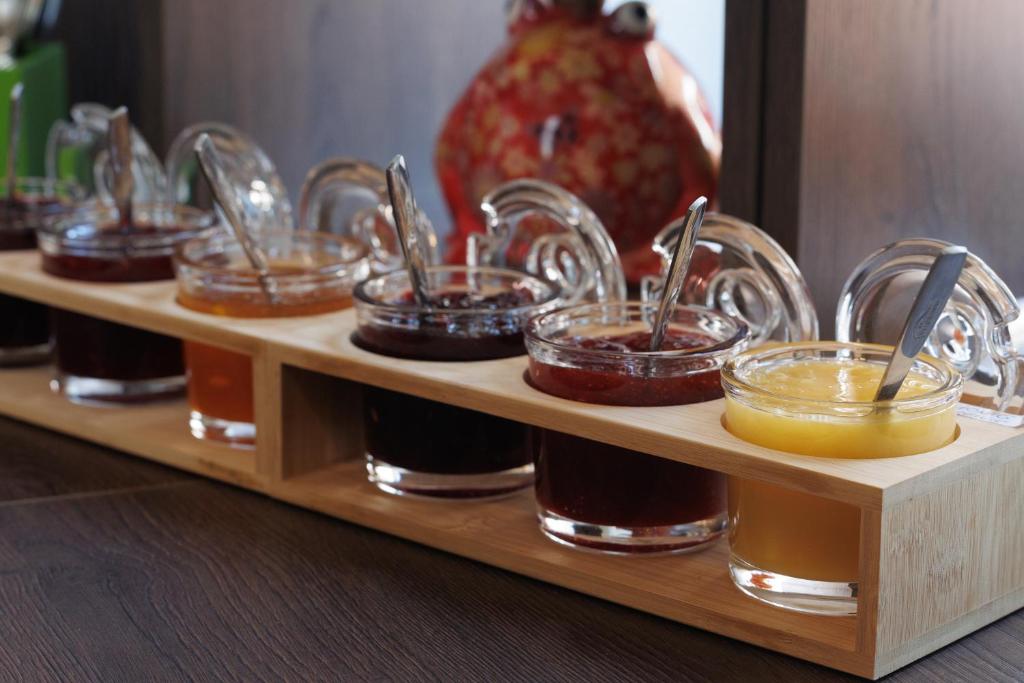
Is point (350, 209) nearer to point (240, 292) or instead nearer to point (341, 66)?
point (240, 292)

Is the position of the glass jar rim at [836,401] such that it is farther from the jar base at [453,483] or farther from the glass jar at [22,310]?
the glass jar at [22,310]

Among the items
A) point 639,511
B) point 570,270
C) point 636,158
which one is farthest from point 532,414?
point 636,158

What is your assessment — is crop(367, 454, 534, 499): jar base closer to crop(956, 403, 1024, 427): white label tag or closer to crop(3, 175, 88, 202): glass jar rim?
crop(956, 403, 1024, 427): white label tag

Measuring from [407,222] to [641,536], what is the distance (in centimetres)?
20

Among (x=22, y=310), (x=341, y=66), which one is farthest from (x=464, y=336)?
(x=341, y=66)

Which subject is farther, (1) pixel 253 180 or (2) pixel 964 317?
(1) pixel 253 180

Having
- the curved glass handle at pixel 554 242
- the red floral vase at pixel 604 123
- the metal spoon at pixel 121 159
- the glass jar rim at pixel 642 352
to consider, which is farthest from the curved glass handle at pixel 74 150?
the glass jar rim at pixel 642 352

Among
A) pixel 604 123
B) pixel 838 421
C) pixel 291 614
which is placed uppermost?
pixel 604 123

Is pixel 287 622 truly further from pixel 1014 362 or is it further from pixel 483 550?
pixel 1014 362

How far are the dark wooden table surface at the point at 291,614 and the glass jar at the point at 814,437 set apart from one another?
0.12ft

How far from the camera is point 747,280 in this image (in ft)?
2.52

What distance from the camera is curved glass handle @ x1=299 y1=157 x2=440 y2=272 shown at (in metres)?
0.97

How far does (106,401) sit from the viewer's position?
3.17 ft

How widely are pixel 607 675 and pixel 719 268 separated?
246 mm
